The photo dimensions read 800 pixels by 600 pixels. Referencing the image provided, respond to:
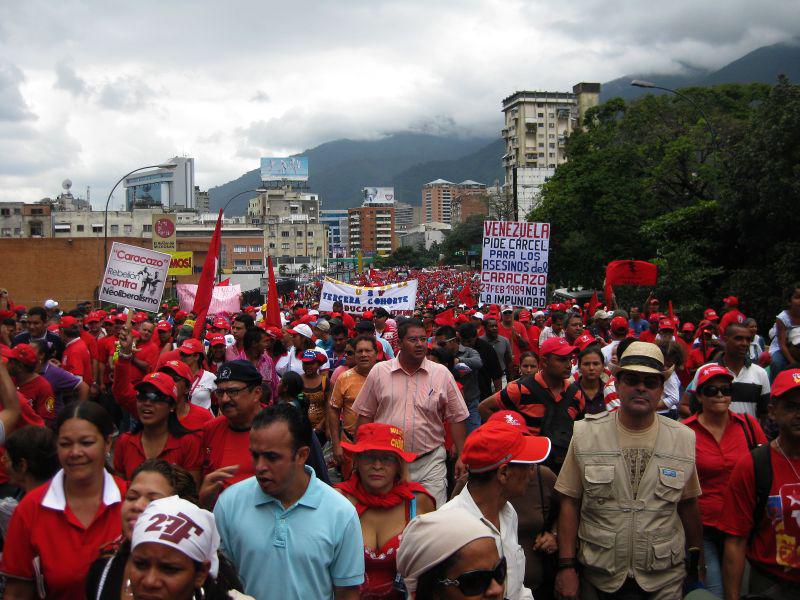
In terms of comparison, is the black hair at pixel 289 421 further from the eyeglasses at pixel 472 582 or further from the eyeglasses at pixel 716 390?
the eyeglasses at pixel 716 390

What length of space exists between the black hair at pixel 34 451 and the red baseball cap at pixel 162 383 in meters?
0.69

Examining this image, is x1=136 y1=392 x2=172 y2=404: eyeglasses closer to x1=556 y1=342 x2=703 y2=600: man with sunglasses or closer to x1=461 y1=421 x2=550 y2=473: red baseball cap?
x1=461 y1=421 x2=550 y2=473: red baseball cap

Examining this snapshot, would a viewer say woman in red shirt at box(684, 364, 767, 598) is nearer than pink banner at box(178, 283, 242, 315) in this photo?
Yes

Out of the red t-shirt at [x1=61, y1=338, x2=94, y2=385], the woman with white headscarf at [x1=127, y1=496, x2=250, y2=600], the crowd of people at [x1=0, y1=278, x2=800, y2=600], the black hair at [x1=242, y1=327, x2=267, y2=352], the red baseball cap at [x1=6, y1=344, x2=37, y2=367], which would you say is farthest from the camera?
the red t-shirt at [x1=61, y1=338, x2=94, y2=385]

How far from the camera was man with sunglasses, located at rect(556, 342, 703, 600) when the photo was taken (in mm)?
3918

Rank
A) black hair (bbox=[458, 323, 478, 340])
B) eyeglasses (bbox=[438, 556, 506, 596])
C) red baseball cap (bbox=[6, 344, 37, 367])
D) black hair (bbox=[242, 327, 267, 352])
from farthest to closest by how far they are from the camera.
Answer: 1. black hair (bbox=[458, 323, 478, 340])
2. black hair (bbox=[242, 327, 267, 352])
3. red baseball cap (bbox=[6, 344, 37, 367])
4. eyeglasses (bbox=[438, 556, 506, 596])

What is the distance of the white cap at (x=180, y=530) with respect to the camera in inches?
103

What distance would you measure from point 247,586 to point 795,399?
8.58 ft

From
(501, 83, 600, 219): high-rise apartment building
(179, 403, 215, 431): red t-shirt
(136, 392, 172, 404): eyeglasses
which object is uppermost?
(501, 83, 600, 219): high-rise apartment building

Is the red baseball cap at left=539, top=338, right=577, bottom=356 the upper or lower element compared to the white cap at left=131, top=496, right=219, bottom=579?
upper

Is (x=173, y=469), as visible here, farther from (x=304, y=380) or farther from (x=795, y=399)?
(x=304, y=380)

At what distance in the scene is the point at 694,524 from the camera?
4.08m

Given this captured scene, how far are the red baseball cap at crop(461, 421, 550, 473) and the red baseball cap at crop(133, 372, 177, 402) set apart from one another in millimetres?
1987

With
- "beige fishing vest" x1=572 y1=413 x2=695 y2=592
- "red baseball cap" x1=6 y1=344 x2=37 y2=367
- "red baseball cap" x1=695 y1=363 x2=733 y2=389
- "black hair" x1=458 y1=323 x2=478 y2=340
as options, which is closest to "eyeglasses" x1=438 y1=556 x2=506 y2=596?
"beige fishing vest" x1=572 y1=413 x2=695 y2=592
